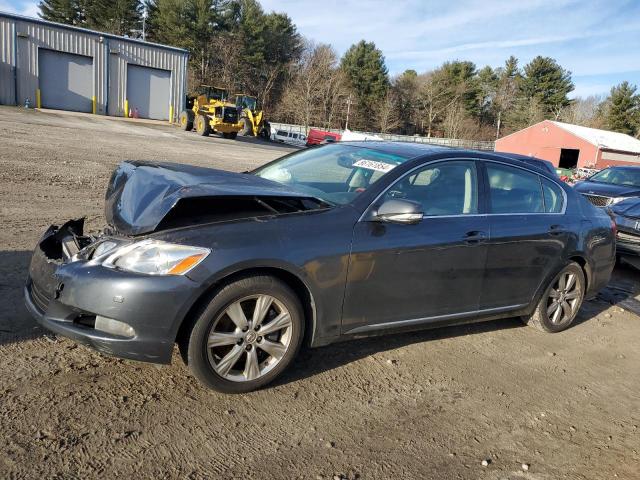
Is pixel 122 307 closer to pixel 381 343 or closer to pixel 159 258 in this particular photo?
pixel 159 258

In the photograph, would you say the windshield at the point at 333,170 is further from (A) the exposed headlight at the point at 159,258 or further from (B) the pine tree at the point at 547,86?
(B) the pine tree at the point at 547,86

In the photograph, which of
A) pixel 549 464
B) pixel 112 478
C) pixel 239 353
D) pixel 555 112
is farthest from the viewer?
pixel 555 112

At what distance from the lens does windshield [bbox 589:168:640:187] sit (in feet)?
39.5

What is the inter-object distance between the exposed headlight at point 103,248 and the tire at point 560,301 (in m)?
3.68

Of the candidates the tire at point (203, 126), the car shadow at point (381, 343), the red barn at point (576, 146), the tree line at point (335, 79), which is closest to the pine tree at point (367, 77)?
the tree line at point (335, 79)

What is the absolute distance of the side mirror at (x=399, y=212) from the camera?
3.59m

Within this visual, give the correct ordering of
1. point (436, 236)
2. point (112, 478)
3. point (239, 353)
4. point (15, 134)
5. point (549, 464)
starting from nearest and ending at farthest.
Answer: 1. point (112, 478)
2. point (549, 464)
3. point (239, 353)
4. point (436, 236)
5. point (15, 134)

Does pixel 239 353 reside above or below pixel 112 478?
above

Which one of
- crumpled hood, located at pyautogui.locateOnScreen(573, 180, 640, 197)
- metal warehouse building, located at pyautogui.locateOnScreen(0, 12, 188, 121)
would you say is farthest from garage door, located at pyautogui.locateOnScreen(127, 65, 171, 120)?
crumpled hood, located at pyautogui.locateOnScreen(573, 180, 640, 197)

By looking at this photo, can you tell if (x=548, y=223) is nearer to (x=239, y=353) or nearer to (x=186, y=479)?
(x=239, y=353)

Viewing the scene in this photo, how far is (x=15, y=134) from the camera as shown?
1755 cm

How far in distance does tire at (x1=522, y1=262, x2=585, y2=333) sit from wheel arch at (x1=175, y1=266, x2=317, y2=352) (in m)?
2.48

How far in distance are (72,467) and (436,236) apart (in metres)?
2.66

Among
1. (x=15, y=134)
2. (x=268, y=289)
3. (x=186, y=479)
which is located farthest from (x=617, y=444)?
(x=15, y=134)
